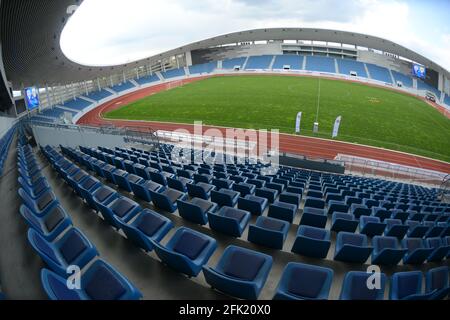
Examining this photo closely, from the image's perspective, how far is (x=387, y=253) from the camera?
13.4 feet

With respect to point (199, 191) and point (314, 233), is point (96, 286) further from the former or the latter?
point (199, 191)

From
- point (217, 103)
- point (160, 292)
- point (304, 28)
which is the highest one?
point (304, 28)

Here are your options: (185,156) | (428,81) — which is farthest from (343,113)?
(428,81)

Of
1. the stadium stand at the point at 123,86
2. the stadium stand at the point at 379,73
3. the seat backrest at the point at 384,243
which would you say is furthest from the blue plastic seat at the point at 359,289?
the stadium stand at the point at 379,73

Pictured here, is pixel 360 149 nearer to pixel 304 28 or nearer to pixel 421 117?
pixel 421 117

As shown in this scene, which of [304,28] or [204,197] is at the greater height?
[304,28]

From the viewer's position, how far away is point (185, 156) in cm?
1368

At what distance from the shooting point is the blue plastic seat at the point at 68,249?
315 centimetres

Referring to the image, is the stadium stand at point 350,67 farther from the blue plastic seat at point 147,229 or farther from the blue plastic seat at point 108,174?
the blue plastic seat at point 147,229

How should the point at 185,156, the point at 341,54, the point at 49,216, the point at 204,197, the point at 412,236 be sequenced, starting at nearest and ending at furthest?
the point at 49,216 → the point at 412,236 → the point at 204,197 → the point at 185,156 → the point at 341,54

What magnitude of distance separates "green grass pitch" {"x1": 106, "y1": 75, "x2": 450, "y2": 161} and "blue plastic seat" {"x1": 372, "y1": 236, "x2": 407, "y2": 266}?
696 inches

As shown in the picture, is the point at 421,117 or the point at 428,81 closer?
the point at 421,117
